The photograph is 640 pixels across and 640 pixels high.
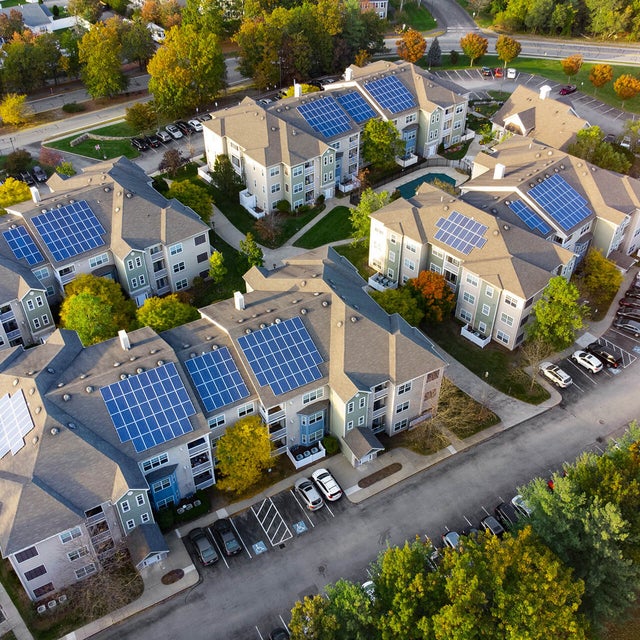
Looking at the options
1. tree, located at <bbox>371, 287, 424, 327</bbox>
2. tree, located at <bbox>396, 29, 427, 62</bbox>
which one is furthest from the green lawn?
tree, located at <bbox>396, 29, 427, 62</bbox>

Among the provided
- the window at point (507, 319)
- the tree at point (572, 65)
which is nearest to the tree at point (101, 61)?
the tree at point (572, 65)

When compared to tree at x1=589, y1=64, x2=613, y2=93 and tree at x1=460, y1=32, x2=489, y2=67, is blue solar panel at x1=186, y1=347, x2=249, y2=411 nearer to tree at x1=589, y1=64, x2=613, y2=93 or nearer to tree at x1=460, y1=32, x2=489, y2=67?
tree at x1=589, y1=64, x2=613, y2=93

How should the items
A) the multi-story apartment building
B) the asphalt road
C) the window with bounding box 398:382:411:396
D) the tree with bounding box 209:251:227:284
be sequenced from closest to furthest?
the asphalt road < the window with bounding box 398:382:411:396 < the tree with bounding box 209:251:227:284 < the multi-story apartment building

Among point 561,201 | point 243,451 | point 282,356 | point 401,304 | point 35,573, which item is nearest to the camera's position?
point 35,573

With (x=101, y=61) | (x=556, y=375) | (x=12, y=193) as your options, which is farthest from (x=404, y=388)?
(x=101, y=61)

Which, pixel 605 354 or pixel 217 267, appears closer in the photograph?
pixel 605 354

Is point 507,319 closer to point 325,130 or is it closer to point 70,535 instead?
point 325,130
